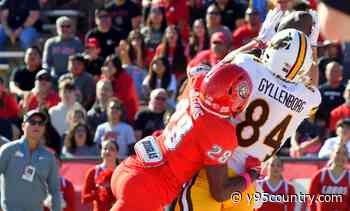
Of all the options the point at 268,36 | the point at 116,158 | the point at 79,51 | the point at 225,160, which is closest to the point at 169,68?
the point at 79,51

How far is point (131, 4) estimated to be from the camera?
1455cm

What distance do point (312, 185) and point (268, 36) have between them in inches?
98.0

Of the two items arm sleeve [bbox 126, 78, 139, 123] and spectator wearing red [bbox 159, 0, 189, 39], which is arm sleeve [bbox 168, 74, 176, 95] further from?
spectator wearing red [bbox 159, 0, 189, 39]

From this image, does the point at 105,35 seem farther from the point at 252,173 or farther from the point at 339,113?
the point at 252,173

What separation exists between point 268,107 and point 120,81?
6036 millimetres

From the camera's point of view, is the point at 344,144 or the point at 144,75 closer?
the point at 344,144

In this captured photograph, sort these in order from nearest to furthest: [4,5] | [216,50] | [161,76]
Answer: [216,50]
[161,76]
[4,5]

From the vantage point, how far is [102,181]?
963 centimetres

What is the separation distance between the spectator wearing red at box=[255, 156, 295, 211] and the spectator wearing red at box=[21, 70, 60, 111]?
10.7 feet

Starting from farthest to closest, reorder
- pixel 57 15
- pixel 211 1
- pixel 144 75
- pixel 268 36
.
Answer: pixel 57 15, pixel 211 1, pixel 144 75, pixel 268 36

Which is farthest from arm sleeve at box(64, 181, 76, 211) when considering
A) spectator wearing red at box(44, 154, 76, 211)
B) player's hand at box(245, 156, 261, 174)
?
player's hand at box(245, 156, 261, 174)

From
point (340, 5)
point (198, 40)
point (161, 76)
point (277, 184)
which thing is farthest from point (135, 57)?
point (340, 5)

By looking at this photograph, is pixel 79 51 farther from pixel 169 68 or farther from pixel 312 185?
pixel 312 185

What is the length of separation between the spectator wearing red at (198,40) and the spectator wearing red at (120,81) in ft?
4.18
